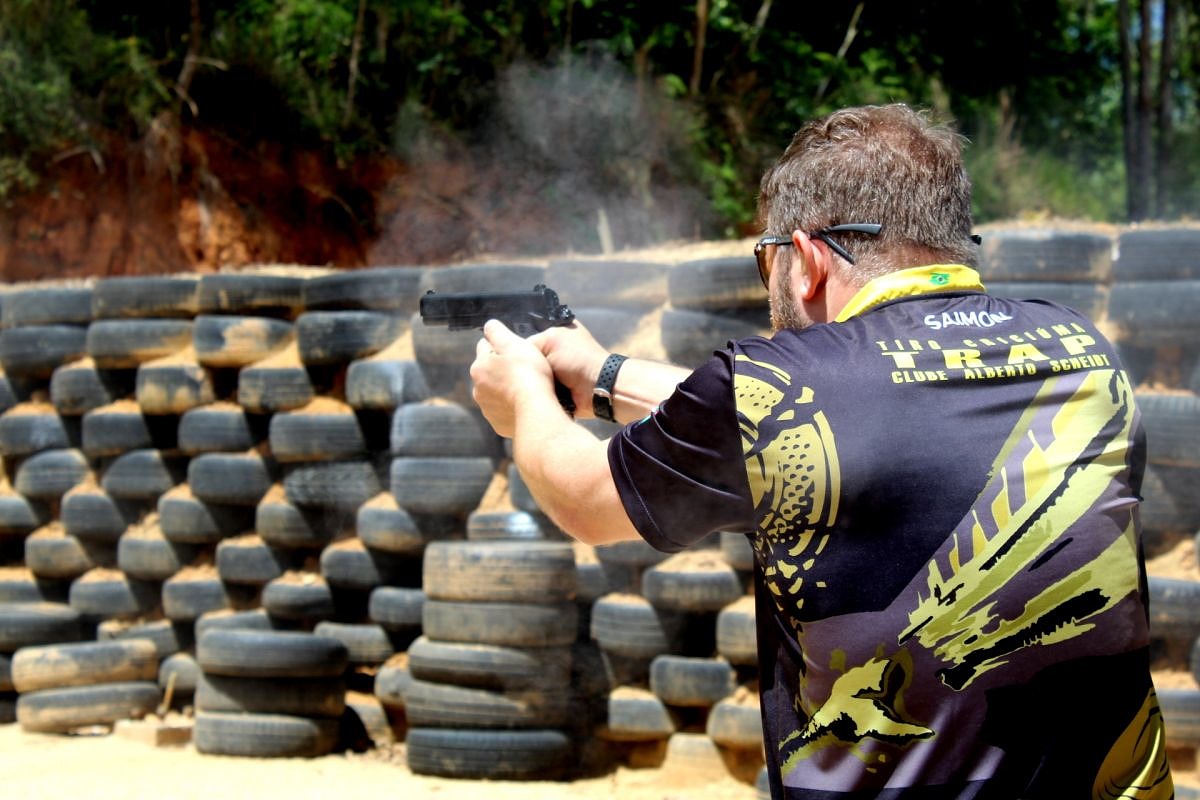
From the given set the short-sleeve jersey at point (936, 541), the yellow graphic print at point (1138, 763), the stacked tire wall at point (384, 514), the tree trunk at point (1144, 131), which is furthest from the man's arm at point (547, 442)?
the tree trunk at point (1144, 131)

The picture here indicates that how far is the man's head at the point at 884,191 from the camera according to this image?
1.92m

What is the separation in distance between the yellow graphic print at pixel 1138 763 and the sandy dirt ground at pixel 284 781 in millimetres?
3413

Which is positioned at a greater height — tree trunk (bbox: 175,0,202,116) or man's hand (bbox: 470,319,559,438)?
man's hand (bbox: 470,319,559,438)

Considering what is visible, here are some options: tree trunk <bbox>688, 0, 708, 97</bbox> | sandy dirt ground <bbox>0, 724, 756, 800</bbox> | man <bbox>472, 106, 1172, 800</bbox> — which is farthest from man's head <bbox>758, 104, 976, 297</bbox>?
tree trunk <bbox>688, 0, 708, 97</bbox>

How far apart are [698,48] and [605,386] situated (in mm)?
8667

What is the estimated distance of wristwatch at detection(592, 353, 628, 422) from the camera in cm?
246

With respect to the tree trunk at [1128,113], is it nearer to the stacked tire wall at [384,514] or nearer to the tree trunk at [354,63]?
the stacked tire wall at [384,514]

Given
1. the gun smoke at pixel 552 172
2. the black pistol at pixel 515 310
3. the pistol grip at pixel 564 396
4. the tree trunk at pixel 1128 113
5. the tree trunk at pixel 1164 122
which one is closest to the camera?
the pistol grip at pixel 564 396

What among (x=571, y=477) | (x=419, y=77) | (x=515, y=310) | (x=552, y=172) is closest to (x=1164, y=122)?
(x=552, y=172)

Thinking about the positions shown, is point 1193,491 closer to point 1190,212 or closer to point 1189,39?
point 1190,212

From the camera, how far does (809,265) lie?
1.99 m

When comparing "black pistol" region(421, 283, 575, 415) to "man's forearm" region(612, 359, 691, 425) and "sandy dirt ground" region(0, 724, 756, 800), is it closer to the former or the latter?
"man's forearm" region(612, 359, 691, 425)

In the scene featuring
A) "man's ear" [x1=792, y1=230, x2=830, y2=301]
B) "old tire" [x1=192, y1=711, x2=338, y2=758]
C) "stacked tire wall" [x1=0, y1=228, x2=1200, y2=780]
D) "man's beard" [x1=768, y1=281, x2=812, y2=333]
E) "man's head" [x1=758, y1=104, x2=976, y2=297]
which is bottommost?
"old tire" [x1=192, y1=711, x2=338, y2=758]

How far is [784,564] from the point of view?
1810 millimetres
